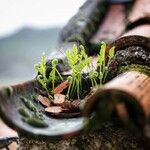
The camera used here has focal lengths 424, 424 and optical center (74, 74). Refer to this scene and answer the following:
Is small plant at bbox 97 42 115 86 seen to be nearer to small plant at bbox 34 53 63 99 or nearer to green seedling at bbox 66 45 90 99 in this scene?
green seedling at bbox 66 45 90 99

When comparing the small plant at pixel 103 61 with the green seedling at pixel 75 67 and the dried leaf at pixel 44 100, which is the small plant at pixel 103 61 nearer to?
the green seedling at pixel 75 67

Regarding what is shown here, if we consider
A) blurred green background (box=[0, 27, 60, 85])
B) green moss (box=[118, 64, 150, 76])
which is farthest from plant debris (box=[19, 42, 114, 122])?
blurred green background (box=[0, 27, 60, 85])

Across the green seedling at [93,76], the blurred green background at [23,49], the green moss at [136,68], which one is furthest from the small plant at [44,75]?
the blurred green background at [23,49]

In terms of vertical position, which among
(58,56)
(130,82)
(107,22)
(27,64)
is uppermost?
(130,82)

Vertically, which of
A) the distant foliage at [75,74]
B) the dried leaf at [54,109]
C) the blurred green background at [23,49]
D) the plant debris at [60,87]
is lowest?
the blurred green background at [23,49]

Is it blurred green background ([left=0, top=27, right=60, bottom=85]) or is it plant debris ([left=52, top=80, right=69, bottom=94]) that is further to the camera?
blurred green background ([left=0, top=27, right=60, bottom=85])

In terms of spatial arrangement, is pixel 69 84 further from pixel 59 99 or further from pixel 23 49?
pixel 23 49

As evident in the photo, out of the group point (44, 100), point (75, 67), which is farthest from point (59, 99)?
point (75, 67)

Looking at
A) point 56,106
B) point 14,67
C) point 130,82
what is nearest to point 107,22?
point 56,106

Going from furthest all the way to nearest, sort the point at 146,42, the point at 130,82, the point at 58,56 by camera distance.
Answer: the point at 58,56 < the point at 146,42 < the point at 130,82

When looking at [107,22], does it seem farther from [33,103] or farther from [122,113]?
[122,113]

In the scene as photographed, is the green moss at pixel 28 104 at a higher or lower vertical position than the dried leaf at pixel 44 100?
higher
